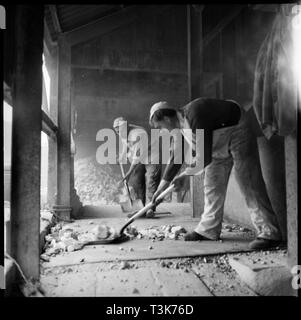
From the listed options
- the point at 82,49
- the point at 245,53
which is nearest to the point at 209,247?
the point at 245,53

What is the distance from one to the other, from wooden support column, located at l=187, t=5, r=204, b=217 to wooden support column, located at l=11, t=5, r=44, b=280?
3.20m

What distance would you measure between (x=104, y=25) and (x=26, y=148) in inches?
138

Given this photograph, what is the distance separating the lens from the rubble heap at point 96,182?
11.1 m

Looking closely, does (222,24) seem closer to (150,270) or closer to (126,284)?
(150,270)

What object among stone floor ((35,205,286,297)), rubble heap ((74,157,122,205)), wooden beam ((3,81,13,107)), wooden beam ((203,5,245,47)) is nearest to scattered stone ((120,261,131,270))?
stone floor ((35,205,286,297))

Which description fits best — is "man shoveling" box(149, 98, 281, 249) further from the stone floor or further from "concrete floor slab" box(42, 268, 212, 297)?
"concrete floor slab" box(42, 268, 212, 297)

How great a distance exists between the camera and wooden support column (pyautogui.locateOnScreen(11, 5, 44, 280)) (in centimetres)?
187

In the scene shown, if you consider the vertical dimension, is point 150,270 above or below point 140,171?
below

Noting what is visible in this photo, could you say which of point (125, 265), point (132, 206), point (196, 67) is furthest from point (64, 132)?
point (125, 265)

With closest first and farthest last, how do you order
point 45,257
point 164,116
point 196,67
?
point 45,257
point 164,116
point 196,67

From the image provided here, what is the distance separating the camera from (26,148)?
189 cm

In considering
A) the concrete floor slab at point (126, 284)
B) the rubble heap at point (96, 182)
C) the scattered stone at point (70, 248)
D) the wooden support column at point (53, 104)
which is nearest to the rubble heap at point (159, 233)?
the scattered stone at point (70, 248)
